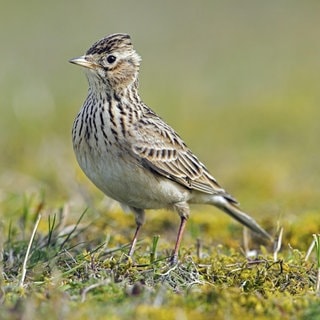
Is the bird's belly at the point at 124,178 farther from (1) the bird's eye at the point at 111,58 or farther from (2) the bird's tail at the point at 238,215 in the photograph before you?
(2) the bird's tail at the point at 238,215

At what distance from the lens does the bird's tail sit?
25.1ft

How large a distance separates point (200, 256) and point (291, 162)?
562 cm

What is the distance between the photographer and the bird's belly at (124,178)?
632cm

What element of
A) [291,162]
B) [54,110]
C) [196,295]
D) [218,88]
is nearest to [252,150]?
[291,162]

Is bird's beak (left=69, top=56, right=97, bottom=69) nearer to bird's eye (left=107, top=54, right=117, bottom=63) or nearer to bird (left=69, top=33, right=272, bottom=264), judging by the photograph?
bird (left=69, top=33, right=272, bottom=264)

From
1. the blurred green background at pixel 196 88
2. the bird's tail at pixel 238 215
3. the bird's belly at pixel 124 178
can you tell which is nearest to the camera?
the bird's belly at pixel 124 178

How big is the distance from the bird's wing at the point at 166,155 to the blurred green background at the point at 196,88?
0.84 m

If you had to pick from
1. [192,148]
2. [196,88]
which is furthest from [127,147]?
[196,88]

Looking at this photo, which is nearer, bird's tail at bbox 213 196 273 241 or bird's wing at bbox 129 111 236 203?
bird's wing at bbox 129 111 236 203

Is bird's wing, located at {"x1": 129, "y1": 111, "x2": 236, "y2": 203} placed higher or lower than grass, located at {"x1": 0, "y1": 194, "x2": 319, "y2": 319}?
higher

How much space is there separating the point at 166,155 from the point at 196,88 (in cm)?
1068

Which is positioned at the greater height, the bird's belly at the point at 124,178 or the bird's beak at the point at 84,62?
the bird's beak at the point at 84,62

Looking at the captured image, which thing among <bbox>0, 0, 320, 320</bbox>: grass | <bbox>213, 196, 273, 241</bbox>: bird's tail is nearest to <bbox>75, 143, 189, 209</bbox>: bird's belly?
<bbox>0, 0, 320, 320</bbox>: grass

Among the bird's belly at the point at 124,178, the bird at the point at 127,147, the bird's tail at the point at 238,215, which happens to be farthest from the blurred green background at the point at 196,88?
the bird's belly at the point at 124,178
